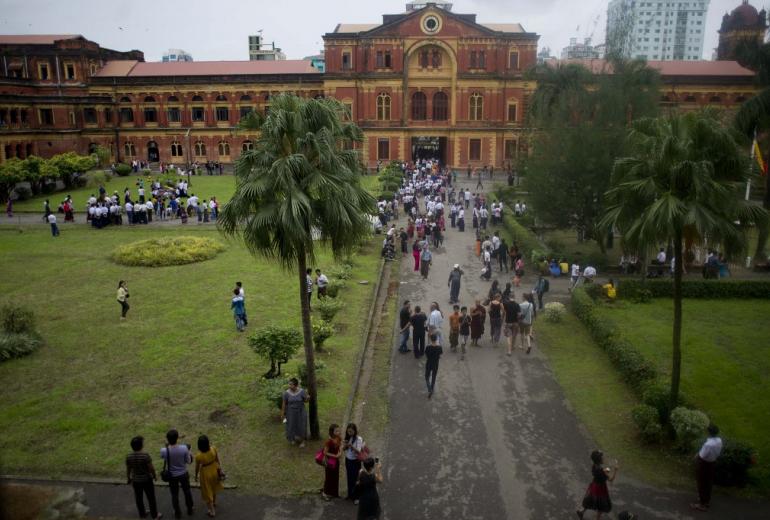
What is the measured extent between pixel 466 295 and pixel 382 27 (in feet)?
128

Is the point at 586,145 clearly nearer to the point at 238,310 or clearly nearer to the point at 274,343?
the point at 238,310

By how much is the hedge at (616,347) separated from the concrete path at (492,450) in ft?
5.24

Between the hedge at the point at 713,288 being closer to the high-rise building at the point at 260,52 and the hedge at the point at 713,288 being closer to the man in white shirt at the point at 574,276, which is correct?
the man in white shirt at the point at 574,276

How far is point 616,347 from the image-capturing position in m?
15.0

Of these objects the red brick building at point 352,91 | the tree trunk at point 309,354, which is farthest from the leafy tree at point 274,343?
the red brick building at point 352,91

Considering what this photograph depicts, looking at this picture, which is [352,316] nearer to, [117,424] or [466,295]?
[466,295]

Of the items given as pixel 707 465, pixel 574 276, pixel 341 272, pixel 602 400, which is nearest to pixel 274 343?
pixel 602 400

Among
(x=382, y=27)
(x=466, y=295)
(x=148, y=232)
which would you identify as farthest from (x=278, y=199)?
(x=382, y=27)

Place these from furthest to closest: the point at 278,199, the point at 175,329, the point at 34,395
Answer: the point at 175,329 → the point at 34,395 → the point at 278,199

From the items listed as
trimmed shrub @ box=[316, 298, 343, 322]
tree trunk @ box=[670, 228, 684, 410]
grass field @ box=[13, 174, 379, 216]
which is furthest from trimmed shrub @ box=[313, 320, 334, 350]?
grass field @ box=[13, 174, 379, 216]

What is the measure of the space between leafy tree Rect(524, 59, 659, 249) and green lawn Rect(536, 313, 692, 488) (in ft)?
23.9

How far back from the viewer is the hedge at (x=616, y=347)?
13391 millimetres

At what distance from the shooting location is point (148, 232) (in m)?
30.8

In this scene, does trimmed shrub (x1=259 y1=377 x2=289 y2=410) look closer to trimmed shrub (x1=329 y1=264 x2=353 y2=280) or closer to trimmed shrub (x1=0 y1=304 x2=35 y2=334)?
trimmed shrub (x1=0 y1=304 x2=35 y2=334)
